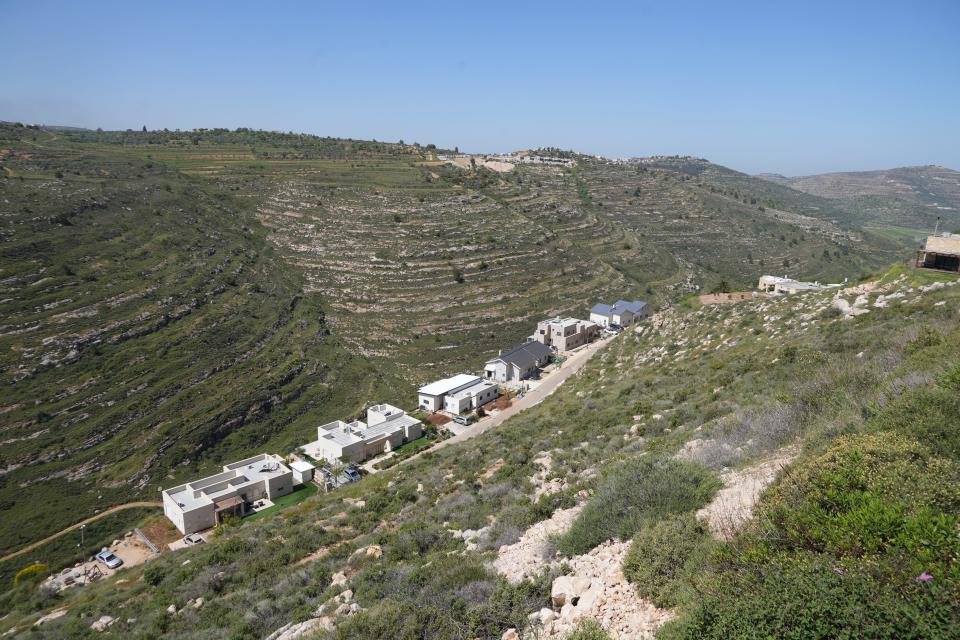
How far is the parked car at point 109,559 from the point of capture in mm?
21594

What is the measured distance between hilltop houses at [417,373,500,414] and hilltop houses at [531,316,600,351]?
9.73 m

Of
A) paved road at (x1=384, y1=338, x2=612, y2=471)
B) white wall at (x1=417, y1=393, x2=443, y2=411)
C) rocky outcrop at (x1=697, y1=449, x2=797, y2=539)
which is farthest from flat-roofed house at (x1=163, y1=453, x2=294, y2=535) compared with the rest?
rocky outcrop at (x1=697, y1=449, x2=797, y2=539)

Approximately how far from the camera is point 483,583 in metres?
7.93

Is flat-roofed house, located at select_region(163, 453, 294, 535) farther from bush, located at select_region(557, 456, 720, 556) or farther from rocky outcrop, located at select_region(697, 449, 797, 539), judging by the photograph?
rocky outcrop, located at select_region(697, 449, 797, 539)

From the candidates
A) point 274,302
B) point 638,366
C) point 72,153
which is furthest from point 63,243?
point 638,366

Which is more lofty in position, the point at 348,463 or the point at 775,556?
the point at 775,556

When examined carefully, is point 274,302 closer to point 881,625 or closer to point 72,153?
point 72,153

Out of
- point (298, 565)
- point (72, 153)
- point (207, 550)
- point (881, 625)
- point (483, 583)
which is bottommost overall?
point (207, 550)

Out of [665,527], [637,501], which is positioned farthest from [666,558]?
[637,501]

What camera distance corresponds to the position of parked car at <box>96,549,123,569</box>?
21.6 metres

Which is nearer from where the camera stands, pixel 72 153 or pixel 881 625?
pixel 881 625

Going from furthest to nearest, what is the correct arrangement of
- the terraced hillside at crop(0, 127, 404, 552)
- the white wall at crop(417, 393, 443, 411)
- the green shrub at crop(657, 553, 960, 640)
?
1. the white wall at crop(417, 393, 443, 411)
2. the terraced hillside at crop(0, 127, 404, 552)
3. the green shrub at crop(657, 553, 960, 640)

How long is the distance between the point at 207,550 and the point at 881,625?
1714 cm

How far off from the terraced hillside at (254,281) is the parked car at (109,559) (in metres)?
4.65
